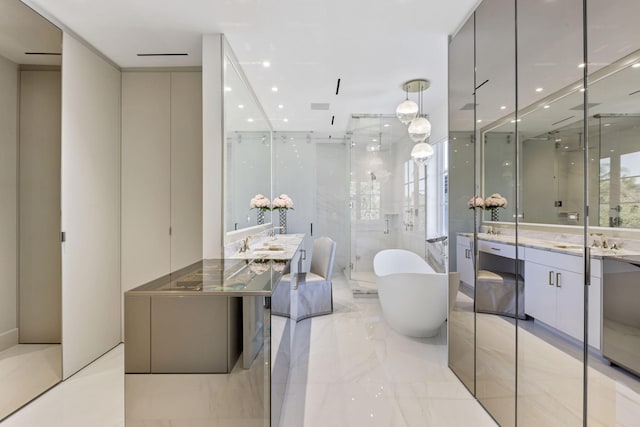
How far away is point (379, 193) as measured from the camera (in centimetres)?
523

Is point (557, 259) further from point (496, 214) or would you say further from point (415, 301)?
point (415, 301)

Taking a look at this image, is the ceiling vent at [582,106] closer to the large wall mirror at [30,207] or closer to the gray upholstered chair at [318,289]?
the gray upholstered chair at [318,289]

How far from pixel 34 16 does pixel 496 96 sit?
3258mm

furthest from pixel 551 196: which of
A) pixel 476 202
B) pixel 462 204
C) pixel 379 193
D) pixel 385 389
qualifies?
pixel 379 193

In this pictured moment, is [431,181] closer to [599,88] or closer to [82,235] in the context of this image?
[599,88]

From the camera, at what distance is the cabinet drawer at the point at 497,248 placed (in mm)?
1773

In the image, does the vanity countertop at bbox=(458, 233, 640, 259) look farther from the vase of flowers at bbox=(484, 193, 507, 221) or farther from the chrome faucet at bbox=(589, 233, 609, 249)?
the vase of flowers at bbox=(484, 193, 507, 221)

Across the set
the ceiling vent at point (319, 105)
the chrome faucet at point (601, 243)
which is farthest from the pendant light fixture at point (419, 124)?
the chrome faucet at point (601, 243)

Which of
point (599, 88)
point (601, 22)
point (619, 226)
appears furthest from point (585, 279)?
point (601, 22)

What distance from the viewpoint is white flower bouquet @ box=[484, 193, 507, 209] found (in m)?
1.85

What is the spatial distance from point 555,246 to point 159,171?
3385mm

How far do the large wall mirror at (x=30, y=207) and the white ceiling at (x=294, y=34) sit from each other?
1.31ft

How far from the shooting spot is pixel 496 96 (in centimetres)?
191

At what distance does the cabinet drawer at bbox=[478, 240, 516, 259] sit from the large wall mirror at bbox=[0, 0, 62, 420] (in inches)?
132
